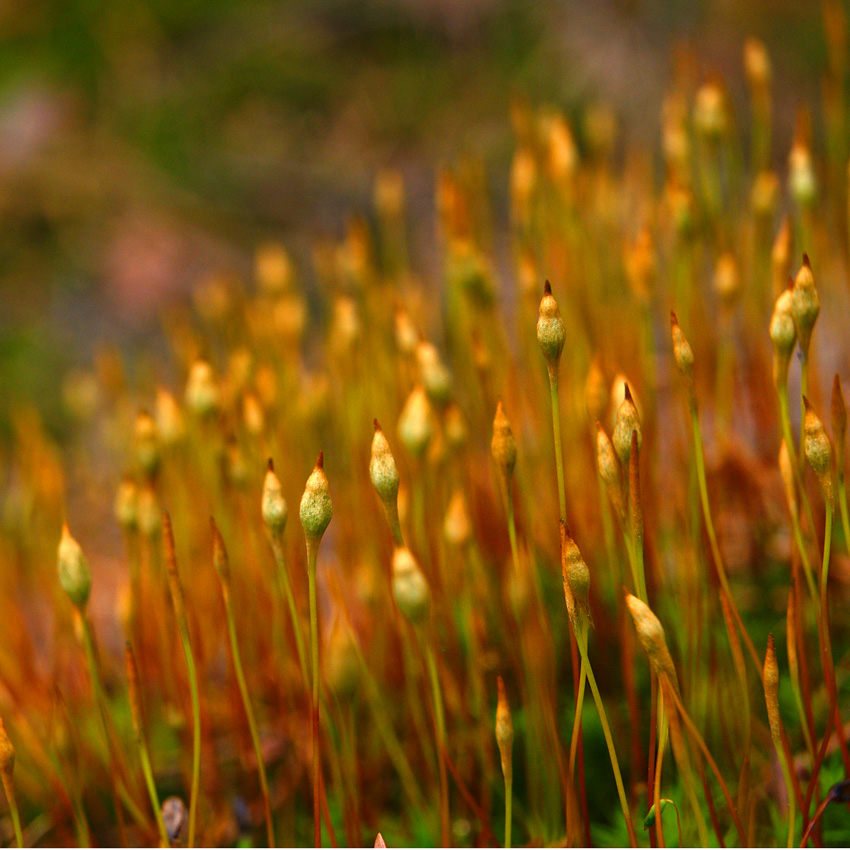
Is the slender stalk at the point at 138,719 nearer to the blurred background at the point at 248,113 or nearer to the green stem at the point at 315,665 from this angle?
the green stem at the point at 315,665

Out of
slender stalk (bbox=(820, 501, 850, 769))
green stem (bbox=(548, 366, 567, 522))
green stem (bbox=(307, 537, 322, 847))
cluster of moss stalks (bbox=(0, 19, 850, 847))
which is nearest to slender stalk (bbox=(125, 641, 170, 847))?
cluster of moss stalks (bbox=(0, 19, 850, 847))

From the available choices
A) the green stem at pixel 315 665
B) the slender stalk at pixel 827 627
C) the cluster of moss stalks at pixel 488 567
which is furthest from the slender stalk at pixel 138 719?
the slender stalk at pixel 827 627

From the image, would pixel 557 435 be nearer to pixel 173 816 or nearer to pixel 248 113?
pixel 173 816

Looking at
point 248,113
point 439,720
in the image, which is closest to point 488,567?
point 439,720

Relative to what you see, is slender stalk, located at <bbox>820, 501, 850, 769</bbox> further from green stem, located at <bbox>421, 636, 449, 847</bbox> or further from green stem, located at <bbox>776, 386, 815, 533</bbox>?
green stem, located at <bbox>421, 636, 449, 847</bbox>

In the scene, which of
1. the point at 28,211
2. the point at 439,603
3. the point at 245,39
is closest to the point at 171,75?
the point at 245,39

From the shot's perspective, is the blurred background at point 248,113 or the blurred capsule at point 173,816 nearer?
the blurred capsule at point 173,816
